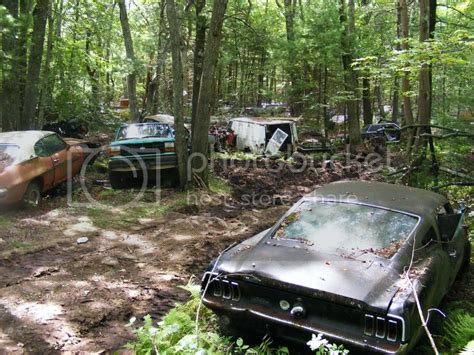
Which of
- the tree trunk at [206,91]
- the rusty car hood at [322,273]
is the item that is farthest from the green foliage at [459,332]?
the tree trunk at [206,91]

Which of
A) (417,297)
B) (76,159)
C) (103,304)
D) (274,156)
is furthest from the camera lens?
(274,156)

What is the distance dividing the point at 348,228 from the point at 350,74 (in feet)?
54.1

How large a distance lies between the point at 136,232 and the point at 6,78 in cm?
844

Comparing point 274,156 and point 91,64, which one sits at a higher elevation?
point 91,64

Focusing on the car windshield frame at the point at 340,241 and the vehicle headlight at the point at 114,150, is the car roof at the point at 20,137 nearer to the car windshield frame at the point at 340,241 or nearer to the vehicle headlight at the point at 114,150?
the vehicle headlight at the point at 114,150

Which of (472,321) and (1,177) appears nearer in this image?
(472,321)

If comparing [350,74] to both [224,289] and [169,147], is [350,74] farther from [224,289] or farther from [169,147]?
[224,289]

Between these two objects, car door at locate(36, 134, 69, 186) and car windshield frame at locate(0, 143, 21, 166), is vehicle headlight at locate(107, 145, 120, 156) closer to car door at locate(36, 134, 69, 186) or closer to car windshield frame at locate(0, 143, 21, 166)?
car door at locate(36, 134, 69, 186)

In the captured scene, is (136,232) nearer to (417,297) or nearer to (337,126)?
(417,297)

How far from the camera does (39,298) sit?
5.45 m

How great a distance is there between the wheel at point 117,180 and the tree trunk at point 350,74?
11.2 meters

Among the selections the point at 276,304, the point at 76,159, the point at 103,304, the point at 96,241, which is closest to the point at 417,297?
the point at 276,304

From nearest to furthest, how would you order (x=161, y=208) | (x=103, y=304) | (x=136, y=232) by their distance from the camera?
(x=103, y=304) < (x=136, y=232) < (x=161, y=208)

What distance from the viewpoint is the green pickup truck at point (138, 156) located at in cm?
1104
